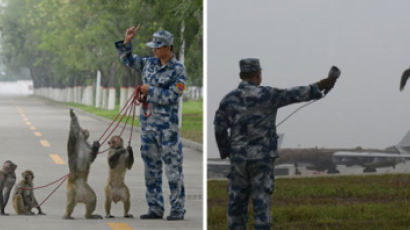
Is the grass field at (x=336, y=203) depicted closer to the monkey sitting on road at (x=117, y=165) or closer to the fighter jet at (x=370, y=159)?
the fighter jet at (x=370, y=159)

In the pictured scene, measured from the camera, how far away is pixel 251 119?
22.8 feet

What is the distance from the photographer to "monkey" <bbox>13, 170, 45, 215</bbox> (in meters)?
9.71

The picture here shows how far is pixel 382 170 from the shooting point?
21594mm

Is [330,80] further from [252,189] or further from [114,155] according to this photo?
[114,155]

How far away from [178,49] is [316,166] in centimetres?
835

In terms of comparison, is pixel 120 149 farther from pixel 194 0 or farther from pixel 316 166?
pixel 316 166

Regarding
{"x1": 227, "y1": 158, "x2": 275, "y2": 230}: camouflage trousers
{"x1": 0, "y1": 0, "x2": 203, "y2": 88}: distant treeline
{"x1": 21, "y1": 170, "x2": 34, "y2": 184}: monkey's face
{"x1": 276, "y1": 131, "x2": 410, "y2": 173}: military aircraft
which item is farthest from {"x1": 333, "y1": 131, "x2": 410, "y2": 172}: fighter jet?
{"x1": 227, "y1": 158, "x2": 275, "y2": 230}: camouflage trousers

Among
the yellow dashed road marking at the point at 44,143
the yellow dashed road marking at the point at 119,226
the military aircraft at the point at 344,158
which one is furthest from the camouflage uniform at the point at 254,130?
the yellow dashed road marking at the point at 44,143

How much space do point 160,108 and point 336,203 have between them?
709 centimetres

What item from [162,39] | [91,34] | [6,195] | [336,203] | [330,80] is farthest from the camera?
[91,34]

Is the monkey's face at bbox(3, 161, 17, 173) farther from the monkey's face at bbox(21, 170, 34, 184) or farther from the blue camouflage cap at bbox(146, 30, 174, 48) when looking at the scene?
the blue camouflage cap at bbox(146, 30, 174, 48)

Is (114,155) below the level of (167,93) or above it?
below

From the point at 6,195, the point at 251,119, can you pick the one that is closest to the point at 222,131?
the point at 251,119

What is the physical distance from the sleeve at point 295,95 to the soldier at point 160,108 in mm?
2085
